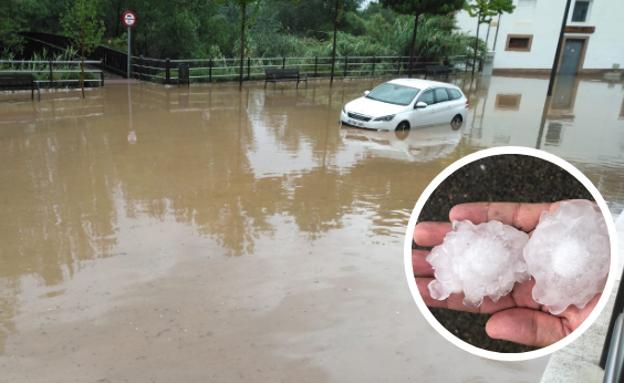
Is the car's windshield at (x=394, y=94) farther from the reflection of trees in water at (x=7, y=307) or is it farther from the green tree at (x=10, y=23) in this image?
the green tree at (x=10, y=23)

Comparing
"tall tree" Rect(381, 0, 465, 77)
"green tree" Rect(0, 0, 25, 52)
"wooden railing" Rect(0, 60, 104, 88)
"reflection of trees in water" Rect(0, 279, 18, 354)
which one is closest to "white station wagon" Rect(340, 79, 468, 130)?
"wooden railing" Rect(0, 60, 104, 88)

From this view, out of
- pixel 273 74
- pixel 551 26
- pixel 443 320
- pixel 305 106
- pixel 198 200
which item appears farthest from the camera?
pixel 551 26

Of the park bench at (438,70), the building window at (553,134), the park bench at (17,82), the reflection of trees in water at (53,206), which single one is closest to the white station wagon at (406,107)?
the building window at (553,134)

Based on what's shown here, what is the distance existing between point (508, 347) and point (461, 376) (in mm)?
2999

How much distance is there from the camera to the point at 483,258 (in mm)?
1373

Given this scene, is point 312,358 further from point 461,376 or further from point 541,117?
point 541,117

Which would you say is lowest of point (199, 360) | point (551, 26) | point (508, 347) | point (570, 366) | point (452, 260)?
point (199, 360)

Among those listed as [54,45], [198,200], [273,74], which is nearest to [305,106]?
[273,74]

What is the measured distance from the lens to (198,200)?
7801 millimetres

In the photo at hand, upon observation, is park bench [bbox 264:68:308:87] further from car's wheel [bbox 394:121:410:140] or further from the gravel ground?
the gravel ground

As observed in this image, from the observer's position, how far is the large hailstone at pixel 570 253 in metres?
1.32

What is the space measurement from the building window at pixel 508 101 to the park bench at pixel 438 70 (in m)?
4.90

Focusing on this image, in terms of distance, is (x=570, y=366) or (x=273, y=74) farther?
(x=273, y=74)

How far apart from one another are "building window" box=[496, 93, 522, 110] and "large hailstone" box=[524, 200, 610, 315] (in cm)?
1956
